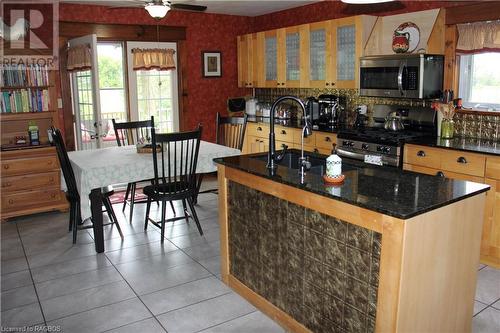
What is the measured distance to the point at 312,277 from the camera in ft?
8.09

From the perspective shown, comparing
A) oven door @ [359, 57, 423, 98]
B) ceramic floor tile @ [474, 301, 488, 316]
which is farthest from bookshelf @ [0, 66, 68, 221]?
ceramic floor tile @ [474, 301, 488, 316]

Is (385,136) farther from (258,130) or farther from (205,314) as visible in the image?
(205,314)

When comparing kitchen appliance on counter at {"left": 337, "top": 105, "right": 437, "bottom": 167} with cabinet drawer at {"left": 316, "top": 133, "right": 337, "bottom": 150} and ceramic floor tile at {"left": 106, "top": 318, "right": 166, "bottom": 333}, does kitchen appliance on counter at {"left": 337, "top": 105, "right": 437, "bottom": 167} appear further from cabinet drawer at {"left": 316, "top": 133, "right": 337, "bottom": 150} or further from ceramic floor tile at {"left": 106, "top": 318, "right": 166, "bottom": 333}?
ceramic floor tile at {"left": 106, "top": 318, "right": 166, "bottom": 333}

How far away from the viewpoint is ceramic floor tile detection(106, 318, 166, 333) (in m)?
2.71

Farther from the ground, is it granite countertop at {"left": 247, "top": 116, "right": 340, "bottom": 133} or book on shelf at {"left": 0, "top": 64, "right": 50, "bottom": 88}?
book on shelf at {"left": 0, "top": 64, "right": 50, "bottom": 88}

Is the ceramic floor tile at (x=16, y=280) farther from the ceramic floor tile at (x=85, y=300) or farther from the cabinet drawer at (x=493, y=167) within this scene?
the cabinet drawer at (x=493, y=167)

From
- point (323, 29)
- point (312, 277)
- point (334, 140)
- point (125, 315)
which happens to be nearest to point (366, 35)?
point (323, 29)

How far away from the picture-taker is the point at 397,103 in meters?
4.95

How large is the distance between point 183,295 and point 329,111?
3.24 m

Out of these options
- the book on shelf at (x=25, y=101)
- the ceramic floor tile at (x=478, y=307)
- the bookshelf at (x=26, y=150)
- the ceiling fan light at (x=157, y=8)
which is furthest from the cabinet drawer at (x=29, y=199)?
the ceramic floor tile at (x=478, y=307)

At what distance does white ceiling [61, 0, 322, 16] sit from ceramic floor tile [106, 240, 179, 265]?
2824 mm

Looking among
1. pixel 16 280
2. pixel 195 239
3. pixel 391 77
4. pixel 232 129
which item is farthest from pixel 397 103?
pixel 16 280

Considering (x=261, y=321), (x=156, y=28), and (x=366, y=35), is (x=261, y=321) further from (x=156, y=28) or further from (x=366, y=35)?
(x=156, y=28)

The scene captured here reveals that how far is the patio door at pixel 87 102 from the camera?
494cm
